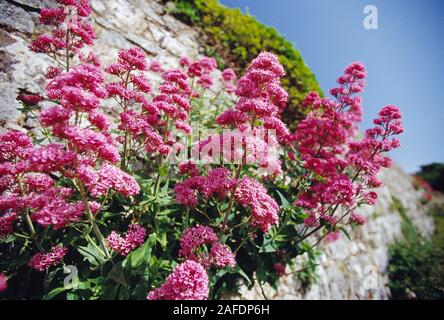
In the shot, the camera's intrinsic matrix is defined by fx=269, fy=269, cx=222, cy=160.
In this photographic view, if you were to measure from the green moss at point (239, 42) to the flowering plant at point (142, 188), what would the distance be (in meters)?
3.58

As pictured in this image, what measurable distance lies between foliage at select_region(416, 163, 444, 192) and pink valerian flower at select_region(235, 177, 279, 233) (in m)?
26.6

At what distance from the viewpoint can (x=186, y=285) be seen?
63.3 inches

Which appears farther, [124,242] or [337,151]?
[337,151]

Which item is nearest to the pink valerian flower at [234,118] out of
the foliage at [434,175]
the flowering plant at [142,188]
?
the flowering plant at [142,188]

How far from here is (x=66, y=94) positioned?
1736 mm

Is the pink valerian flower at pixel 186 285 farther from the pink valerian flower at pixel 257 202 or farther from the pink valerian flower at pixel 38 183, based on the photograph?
the pink valerian flower at pixel 38 183

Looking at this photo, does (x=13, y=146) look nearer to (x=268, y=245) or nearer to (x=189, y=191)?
(x=189, y=191)

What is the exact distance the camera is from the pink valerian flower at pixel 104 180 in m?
1.73

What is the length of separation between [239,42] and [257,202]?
19.5 ft

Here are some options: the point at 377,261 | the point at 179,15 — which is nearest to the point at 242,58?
the point at 179,15

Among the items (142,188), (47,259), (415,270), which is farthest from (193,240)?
(415,270)

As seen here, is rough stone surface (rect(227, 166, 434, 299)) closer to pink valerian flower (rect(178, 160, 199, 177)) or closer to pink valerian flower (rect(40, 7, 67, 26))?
pink valerian flower (rect(178, 160, 199, 177))
